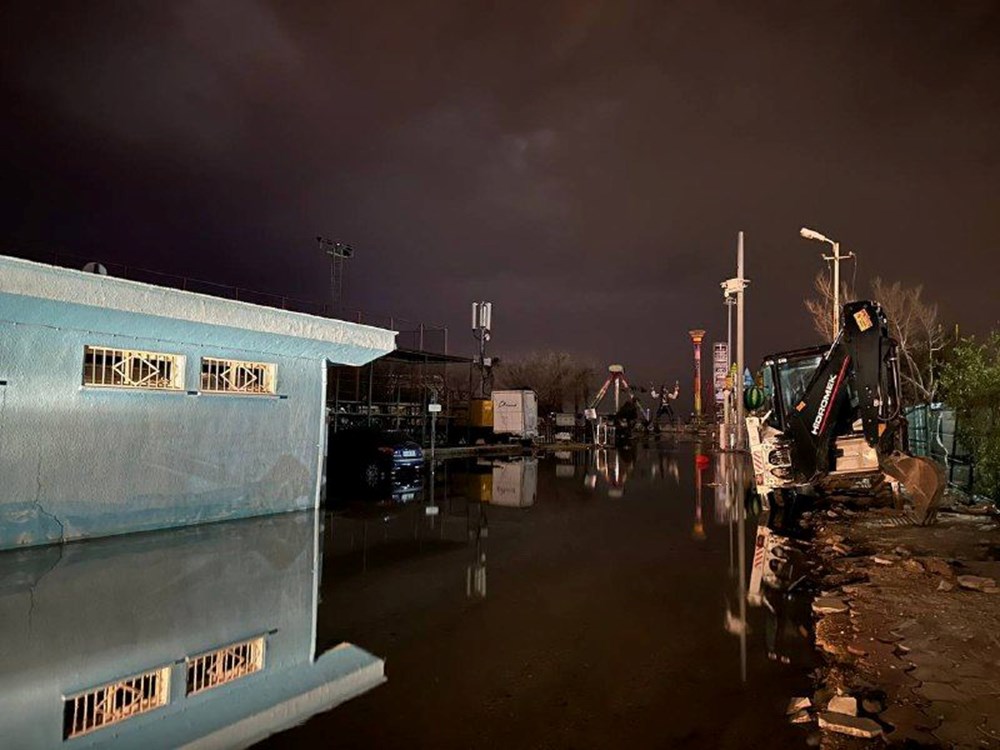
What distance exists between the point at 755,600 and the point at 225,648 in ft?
18.9

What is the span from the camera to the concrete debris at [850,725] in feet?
13.3

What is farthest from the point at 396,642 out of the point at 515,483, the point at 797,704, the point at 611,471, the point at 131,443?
the point at 611,471

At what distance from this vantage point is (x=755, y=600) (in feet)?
24.4

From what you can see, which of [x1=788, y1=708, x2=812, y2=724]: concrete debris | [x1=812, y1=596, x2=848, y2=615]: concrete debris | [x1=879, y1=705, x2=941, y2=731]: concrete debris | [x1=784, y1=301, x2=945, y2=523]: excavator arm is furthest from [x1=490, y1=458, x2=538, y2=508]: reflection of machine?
[x1=879, y1=705, x2=941, y2=731]: concrete debris

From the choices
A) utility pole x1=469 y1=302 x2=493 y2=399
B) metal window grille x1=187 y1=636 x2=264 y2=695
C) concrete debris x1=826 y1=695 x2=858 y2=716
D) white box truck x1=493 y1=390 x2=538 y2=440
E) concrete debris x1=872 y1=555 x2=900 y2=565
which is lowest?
metal window grille x1=187 y1=636 x2=264 y2=695

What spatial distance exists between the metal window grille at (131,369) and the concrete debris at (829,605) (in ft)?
34.9

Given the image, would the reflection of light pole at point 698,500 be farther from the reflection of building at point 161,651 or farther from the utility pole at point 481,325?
the utility pole at point 481,325

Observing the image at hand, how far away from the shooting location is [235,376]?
41.5 ft

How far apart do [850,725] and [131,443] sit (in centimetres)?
1090

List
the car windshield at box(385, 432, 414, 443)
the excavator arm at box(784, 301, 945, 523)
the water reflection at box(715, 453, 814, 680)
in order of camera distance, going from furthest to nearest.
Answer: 1. the car windshield at box(385, 432, 414, 443)
2. the excavator arm at box(784, 301, 945, 523)
3. the water reflection at box(715, 453, 814, 680)

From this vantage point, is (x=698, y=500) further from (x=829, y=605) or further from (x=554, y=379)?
(x=554, y=379)

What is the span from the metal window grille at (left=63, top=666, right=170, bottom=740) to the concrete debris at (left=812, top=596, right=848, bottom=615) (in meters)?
6.33

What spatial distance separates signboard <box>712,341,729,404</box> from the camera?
43969mm

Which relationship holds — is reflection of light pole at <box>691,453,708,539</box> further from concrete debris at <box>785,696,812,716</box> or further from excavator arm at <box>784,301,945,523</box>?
concrete debris at <box>785,696,812,716</box>
